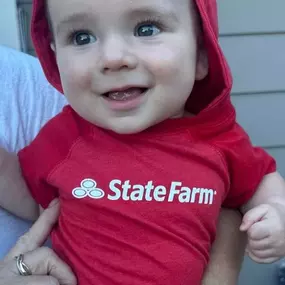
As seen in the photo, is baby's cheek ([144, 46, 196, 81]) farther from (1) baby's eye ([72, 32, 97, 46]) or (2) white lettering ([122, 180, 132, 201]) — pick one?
(2) white lettering ([122, 180, 132, 201])

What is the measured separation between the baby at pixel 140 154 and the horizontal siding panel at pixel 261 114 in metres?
1.32

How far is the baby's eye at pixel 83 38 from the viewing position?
134 centimetres

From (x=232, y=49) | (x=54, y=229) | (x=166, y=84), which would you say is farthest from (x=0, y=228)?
(x=232, y=49)

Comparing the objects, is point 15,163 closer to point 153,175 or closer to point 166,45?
point 153,175

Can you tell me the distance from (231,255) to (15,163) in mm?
596

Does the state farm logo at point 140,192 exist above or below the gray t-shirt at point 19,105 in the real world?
below

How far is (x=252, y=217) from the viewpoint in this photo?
1390 mm

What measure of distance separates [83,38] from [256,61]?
5.17ft

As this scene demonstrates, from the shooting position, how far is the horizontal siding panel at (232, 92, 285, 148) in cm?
287

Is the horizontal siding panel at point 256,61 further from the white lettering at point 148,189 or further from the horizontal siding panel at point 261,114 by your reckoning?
the white lettering at point 148,189

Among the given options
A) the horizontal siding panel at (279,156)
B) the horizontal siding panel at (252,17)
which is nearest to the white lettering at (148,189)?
the horizontal siding panel at (252,17)

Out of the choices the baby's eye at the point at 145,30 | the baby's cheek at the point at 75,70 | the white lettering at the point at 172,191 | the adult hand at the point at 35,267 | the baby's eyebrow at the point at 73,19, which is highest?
the baby's eyebrow at the point at 73,19

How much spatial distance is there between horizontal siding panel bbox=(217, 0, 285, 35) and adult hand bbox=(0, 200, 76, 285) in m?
1.58

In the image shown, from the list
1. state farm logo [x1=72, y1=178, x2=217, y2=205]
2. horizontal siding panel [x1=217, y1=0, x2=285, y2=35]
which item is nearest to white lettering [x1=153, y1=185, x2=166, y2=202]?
state farm logo [x1=72, y1=178, x2=217, y2=205]
